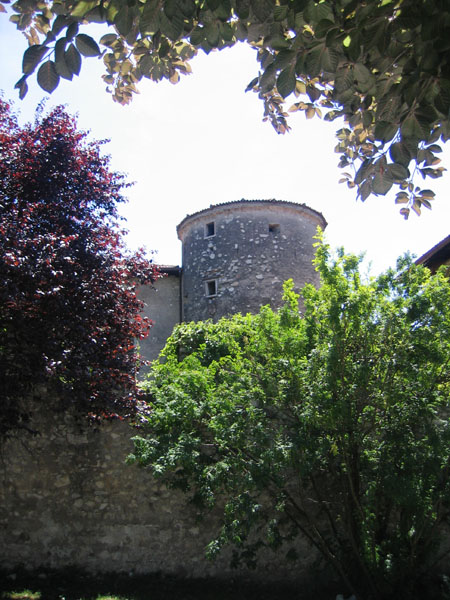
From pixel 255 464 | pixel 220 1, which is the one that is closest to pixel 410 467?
pixel 255 464

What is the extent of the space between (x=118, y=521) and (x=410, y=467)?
4.38m

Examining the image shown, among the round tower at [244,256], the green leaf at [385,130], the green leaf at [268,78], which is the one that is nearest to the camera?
the green leaf at [385,130]

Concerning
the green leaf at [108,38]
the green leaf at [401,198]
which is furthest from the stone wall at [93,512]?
the green leaf at [108,38]

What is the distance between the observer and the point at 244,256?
51.3ft

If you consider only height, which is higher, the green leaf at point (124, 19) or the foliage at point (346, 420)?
the green leaf at point (124, 19)

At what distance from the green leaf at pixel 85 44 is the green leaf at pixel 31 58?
0.20m

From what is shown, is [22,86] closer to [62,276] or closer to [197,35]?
[197,35]

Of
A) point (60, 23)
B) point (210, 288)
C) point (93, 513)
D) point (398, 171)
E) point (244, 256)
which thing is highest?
point (244, 256)

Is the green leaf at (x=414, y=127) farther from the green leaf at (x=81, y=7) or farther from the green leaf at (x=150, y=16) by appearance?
the green leaf at (x=81, y=7)

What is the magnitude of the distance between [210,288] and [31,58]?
13391mm

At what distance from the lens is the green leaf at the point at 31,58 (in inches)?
106

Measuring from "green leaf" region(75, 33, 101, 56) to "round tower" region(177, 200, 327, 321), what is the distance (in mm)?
12541

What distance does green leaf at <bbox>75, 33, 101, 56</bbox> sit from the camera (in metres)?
2.71

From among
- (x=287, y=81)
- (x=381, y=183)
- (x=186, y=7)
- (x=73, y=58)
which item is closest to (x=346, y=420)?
(x=381, y=183)
